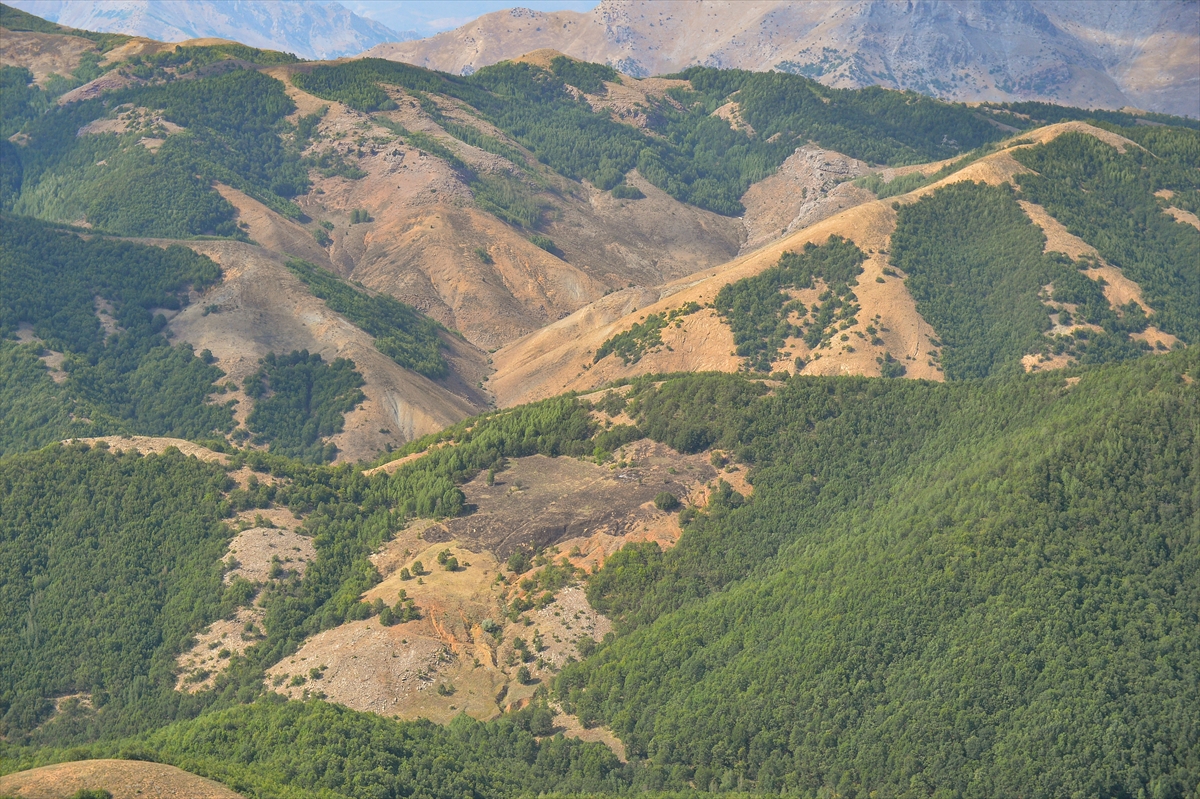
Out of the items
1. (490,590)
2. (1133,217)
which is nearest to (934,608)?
(490,590)

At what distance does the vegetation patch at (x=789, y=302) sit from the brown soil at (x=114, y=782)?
9920 cm

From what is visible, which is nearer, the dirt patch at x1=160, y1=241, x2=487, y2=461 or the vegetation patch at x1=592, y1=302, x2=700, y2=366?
the dirt patch at x1=160, y1=241, x2=487, y2=461

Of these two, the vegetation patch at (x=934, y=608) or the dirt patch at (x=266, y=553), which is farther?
the dirt patch at (x=266, y=553)

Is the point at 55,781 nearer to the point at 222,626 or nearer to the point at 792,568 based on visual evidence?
the point at 222,626

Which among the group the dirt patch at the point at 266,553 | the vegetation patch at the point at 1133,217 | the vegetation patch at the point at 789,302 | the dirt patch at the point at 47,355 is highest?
the vegetation patch at the point at 1133,217

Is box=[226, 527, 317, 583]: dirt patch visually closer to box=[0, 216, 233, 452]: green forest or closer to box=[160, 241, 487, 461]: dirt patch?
box=[160, 241, 487, 461]: dirt patch

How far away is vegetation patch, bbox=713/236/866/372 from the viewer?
166 metres

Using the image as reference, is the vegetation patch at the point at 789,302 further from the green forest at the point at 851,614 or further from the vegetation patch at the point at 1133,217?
the green forest at the point at 851,614

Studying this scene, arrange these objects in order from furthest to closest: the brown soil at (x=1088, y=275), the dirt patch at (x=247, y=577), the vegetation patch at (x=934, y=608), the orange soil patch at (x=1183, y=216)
Result: the orange soil patch at (x=1183, y=216) → the brown soil at (x=1088, y=275) → the dirt patch at (x=247, y=577) → the vegetation patch at (x=934, y=608)

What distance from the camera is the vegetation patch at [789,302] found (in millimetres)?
166500

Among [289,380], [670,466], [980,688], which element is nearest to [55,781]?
[980,688]

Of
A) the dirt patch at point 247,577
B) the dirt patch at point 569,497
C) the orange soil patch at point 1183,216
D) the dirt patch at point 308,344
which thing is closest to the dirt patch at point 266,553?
the dirt patch at point 247,577

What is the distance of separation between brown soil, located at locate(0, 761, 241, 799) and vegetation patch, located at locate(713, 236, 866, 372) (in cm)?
9920

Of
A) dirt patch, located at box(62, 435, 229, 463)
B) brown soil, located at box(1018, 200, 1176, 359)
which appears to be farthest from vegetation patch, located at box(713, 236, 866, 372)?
dirt patch, located at box(62, 435, 229, 463)
